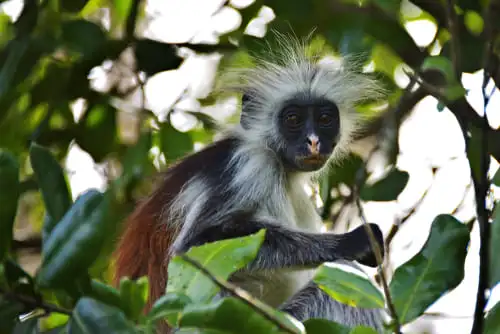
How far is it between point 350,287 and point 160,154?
3.50 m

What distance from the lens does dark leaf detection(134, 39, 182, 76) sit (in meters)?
5.88

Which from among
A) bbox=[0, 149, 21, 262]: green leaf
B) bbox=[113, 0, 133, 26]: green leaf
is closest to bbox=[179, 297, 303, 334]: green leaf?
bbox=[0, 149, 21, 262]: green leaf

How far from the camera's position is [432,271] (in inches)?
134

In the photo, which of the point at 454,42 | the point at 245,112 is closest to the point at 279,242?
the point at 245,112

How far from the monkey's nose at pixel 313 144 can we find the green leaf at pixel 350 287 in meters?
2.49

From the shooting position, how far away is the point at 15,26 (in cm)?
511

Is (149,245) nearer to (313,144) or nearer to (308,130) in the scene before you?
(313,144)

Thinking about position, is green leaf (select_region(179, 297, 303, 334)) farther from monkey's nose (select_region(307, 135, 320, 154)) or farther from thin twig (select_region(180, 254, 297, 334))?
monkey's nose (select_region(307, 135, 320, 154))

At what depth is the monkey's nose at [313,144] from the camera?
5703mm

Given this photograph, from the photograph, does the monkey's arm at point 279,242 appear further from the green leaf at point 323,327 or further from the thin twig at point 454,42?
the green leaf at point 323,327

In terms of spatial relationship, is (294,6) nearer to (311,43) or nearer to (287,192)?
(287,192)

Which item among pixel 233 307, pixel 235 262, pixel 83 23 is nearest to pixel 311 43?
pixel 83 23

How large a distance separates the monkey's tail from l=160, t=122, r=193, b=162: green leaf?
0.43 meters

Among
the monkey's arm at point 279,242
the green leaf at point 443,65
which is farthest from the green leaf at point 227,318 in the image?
the monkey's arm at point 279,242
